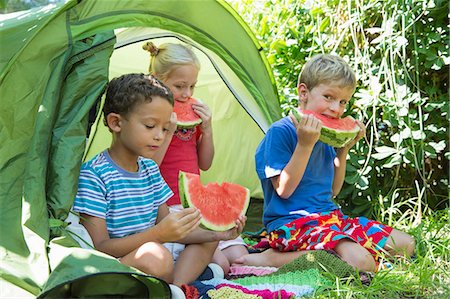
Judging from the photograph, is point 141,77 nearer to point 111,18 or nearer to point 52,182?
point 111,18

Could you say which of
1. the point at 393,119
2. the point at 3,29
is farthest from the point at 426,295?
Result: the point at 3,29

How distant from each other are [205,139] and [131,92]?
102 centimetres

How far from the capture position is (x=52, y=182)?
3055 millimetres

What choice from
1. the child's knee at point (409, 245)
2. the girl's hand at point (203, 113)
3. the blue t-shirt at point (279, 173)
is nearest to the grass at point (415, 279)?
the child's knee at point (409, 245)

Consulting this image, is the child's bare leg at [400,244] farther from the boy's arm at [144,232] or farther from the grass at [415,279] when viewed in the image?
the boy's arm at [144,232]

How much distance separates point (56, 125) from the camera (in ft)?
10.4

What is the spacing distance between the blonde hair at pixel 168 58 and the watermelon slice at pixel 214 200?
0.79 metres

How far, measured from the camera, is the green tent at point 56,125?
270 cm

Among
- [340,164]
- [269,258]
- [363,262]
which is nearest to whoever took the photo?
[363,262]

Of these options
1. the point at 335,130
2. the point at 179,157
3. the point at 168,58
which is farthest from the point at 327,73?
the point at 179,157

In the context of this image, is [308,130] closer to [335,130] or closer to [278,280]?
[335,130]

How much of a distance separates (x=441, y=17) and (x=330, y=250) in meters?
1.88

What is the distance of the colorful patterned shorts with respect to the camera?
3617mm

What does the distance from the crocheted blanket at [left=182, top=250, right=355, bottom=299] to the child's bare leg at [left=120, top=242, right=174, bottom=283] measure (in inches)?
8.9
